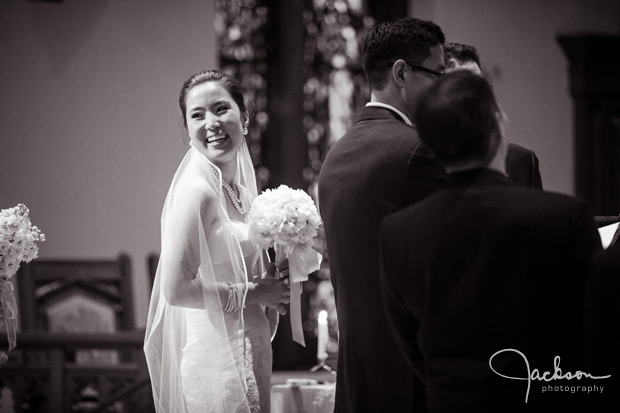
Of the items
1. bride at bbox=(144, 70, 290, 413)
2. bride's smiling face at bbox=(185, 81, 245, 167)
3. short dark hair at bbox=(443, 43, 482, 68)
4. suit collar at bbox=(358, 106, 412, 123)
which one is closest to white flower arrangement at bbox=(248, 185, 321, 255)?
bride at bbox=(144, 70, 290, 413)

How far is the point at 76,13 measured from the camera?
6383mm

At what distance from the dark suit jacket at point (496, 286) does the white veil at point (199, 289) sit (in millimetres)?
998

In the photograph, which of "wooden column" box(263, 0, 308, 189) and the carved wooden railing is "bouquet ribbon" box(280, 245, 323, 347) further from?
"wooden column" box(263, 0, 308, 189)

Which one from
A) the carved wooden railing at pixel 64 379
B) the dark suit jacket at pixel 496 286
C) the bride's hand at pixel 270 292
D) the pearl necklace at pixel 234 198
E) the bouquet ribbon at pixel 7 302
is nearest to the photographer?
the dark suit jacket at pixel 496 286

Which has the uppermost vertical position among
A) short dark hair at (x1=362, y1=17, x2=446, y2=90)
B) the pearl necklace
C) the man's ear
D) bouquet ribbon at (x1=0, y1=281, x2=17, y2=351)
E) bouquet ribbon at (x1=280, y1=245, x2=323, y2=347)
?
short dark hair at (x1=362, y1=17, x2=446, y2=90)

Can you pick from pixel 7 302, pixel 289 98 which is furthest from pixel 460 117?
pixel 289 98

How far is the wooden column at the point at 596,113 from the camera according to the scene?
24.1 feet

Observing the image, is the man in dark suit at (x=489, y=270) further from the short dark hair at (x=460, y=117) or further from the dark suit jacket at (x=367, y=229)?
the dark suit jacket at (x=367, y=229)

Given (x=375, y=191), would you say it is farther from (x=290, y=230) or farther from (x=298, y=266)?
(x=298, y=266)

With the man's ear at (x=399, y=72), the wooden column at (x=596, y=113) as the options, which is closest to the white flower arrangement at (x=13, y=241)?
the man's ear at (x=399, y=72)

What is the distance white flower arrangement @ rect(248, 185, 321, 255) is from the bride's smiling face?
8.8 inches

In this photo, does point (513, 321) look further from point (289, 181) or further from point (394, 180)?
point (289, 181)

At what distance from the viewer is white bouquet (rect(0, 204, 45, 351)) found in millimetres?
3133

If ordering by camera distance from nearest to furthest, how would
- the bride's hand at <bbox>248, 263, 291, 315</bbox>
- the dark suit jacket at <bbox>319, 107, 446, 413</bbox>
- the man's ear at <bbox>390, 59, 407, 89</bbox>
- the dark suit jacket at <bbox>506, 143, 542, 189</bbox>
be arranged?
1. the dark suit jacket at <bbox>319, 107, 446, 413</bbox>
2. the man's ear at <bbox>390, 59, 407, 89</bbox>
3. the dark suit jacket at <bbox>506, 143, 542, 189</bbox>
4. the bride's hand at <bbox>248, 263, 291, 315</bbox>
